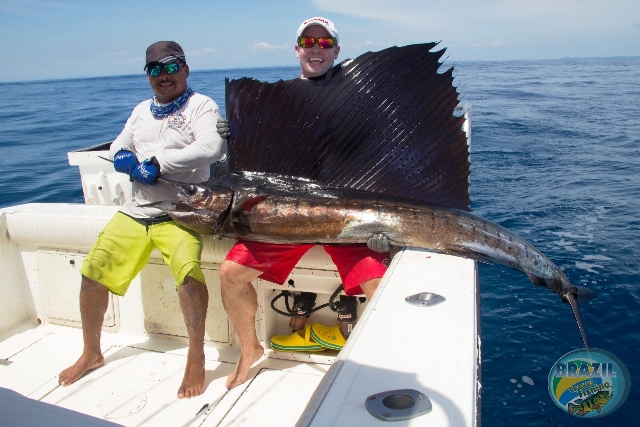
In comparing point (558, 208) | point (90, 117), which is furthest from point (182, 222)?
point (90, 117)

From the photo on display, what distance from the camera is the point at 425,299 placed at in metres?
1.66

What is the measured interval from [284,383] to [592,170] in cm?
682

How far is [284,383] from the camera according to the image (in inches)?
86.4

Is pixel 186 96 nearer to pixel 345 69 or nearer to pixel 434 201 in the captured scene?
pixel 345 69

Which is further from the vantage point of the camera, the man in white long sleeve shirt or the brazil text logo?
the man in white long sleeve shirt

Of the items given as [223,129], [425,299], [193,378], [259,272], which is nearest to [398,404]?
[425,299]

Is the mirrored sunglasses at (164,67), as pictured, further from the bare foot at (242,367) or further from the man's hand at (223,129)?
the bare foot at (242,367)

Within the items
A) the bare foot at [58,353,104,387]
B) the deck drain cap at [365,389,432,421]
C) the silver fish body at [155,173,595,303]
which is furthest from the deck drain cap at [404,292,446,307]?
the bare foot at [58,353,104,387]

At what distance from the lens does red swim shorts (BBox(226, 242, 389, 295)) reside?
2076 mm

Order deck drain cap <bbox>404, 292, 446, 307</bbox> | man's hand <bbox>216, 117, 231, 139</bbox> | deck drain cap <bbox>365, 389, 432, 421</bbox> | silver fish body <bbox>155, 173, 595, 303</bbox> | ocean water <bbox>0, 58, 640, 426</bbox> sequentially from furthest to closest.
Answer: ocean water <bbox>0, 58, 640, 426</bbox>, man's hand <bbox>216, 117, 231, 139</bbox>, silver fish body <bbox>155, 173, 595, 303</bbox>, deck drain cap <bbox>404, 292, 446, 307</bbox>, deck drain cap <bbox>365, 389, 432, 421</bbox>

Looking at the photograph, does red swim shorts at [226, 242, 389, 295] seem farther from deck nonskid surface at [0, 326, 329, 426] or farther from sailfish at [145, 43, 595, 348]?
deck nonskid surface at [0, 326, 329, 426]

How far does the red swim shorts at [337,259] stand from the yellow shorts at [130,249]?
8.2 inches

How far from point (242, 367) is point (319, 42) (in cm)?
166

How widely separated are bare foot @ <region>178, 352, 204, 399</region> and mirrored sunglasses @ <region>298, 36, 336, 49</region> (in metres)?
1.63
